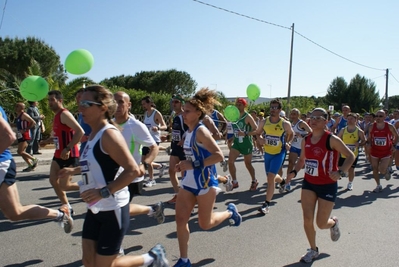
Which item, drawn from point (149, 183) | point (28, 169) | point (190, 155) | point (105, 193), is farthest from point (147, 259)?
point (28, 169)

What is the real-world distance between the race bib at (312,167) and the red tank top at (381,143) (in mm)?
5371

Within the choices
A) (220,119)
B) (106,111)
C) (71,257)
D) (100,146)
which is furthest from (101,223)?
(220,119)

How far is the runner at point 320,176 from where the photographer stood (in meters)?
4.30

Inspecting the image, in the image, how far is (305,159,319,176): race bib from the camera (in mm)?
4402

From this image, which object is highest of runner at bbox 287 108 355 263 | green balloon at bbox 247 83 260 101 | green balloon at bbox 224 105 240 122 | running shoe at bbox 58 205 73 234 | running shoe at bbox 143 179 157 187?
green balloon at bbox 247 83 260 101

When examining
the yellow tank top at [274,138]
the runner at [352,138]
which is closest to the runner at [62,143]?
the yellow tank top at [274,138]

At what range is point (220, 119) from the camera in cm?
992

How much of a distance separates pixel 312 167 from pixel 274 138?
251 centimetres

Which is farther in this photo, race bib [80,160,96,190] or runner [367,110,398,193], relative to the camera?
runner [367,110,398,193]

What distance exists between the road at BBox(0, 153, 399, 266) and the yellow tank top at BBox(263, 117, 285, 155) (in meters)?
1.08

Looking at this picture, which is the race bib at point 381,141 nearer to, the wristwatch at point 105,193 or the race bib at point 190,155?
the race bib at point 190,155

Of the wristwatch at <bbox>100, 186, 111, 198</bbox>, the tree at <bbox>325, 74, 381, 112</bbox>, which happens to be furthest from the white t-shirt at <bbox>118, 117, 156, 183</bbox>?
the tree at <bbox>325, 74, 381, 112</bbox>

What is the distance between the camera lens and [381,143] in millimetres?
8922

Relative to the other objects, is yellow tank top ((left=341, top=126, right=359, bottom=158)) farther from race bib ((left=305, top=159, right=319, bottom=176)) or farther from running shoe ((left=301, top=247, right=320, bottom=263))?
running shoe ((left=301, top=247, right=320, bottom=263))
